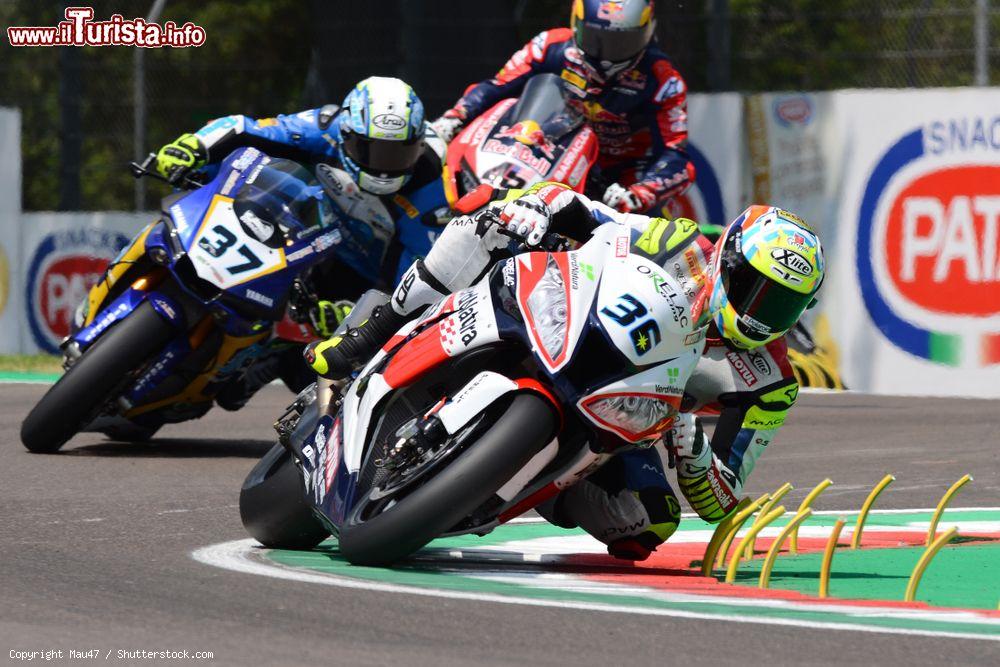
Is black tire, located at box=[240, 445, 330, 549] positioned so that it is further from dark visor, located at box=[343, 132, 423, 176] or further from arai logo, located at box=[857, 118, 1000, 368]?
arai logo, located at box=[857, 118, 1000, 368]

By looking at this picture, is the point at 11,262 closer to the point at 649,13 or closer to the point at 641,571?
the point at 649,13

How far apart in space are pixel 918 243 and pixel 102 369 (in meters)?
6.16

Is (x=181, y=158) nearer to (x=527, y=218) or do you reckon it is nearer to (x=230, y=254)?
(x=230, y=254)

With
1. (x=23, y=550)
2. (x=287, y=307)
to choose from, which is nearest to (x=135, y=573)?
(x=23, y=550)

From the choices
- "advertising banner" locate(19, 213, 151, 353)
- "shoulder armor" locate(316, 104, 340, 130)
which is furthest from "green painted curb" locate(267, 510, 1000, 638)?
"advertising banner" locate(19, 213, 151, 353)

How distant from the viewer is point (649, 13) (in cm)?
1114

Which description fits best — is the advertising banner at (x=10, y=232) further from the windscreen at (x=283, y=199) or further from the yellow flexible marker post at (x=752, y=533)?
the yellow flexible marker post at (x=752, y=533)

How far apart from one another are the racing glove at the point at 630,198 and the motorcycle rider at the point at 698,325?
14.2ft

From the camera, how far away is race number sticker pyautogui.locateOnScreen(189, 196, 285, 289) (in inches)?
339

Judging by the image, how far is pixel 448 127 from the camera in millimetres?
10586

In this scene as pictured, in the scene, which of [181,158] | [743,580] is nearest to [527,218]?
[743,580]

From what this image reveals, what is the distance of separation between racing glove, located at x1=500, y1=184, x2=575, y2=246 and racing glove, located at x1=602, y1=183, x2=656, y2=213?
4.45 metres

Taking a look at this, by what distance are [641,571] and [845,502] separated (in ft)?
7.87

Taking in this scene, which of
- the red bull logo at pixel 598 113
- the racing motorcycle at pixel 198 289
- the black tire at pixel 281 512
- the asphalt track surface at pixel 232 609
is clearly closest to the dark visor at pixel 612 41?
the red bull logo at pixel 598 113
